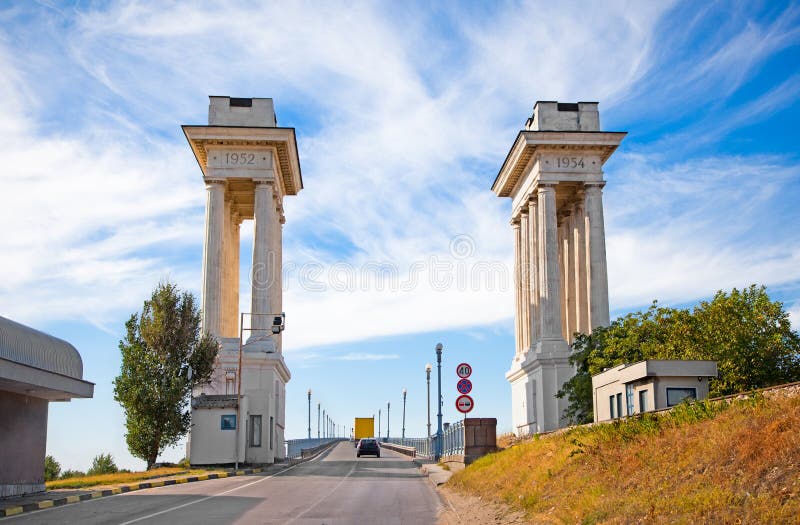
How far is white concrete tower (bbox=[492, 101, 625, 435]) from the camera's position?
5472 cm

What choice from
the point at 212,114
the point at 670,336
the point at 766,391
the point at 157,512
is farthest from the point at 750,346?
the point at 212,114

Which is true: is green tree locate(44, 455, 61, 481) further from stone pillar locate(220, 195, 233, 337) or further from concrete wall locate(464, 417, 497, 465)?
concrete wall locate(464, 417, 497, 465)

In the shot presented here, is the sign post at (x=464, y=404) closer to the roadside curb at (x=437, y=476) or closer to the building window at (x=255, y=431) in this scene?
the roadside curb at (x=437, y=476)

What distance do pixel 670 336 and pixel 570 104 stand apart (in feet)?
74.7

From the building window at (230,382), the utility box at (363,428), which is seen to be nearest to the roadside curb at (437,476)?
the building window at (230,382)

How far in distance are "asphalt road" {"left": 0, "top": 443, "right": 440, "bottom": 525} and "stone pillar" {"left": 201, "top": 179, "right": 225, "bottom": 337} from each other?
25.1m

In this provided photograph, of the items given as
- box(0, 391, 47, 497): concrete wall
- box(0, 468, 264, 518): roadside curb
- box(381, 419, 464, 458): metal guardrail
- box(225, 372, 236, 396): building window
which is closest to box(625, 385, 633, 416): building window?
box(381, 419, 464, 458): metal guardrail

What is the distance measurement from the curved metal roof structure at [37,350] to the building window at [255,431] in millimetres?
24651

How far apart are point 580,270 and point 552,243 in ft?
15.8

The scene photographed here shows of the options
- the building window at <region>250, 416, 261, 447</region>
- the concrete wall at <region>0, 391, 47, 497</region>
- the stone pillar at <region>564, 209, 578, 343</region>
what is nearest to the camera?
the concrete wall at <region>0, 391, 47, 497</region>

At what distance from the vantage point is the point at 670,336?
41.3m

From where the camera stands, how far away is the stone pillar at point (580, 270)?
2351 inches

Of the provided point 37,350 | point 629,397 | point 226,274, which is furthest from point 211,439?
point 629,397

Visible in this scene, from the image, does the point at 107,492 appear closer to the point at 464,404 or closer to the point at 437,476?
the point at 464,404
